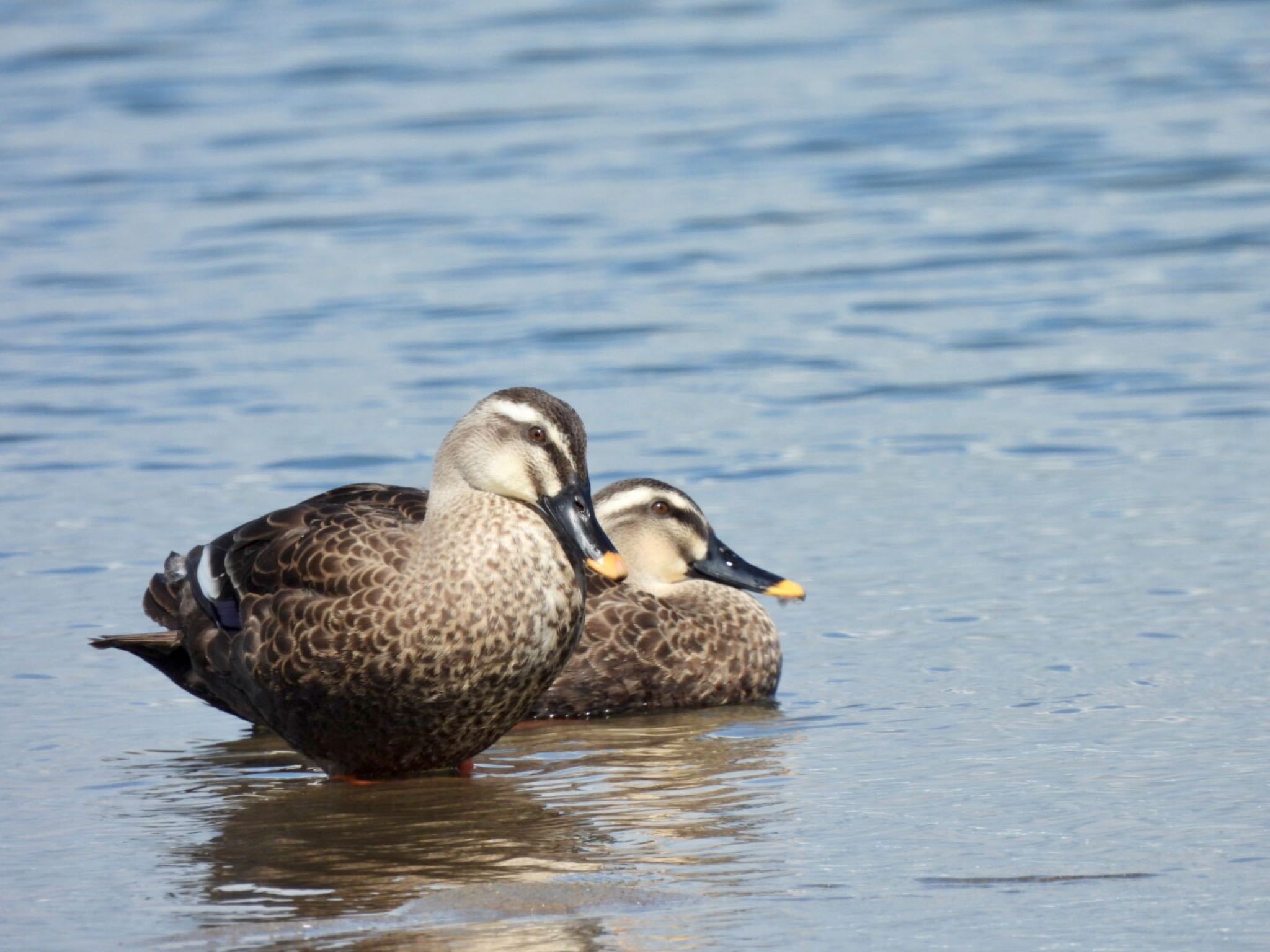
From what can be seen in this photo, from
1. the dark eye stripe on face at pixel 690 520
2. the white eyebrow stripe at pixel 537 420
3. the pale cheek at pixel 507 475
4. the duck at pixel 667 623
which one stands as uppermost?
the white eyebrow stripe at pixel 537 420

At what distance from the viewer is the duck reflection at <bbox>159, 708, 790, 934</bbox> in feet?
19.3

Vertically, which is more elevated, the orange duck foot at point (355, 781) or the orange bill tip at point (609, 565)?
the orange bill tip at point (609, 565)

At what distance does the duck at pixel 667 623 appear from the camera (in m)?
8.23

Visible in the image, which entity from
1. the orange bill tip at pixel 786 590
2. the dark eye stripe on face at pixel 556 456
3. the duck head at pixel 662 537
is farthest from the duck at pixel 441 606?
the duck head at pixel 662 537

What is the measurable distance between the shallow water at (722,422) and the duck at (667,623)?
0.71ft

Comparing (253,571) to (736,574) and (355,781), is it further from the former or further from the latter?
(736,574)

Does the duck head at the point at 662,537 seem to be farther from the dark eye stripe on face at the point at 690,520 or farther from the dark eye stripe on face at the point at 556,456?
the dark eye stripe on face at the point at 556,456

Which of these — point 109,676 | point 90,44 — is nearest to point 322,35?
point 90,44

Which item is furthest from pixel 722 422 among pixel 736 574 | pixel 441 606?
pixel 441 606

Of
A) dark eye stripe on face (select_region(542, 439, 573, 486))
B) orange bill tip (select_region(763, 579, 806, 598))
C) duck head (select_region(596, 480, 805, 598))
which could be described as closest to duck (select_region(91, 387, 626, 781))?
dark eye stripe on face (select_region(542, 439, 573, 486))

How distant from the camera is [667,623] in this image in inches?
339

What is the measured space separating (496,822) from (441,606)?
64 centimetres

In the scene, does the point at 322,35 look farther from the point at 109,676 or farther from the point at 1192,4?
the point at 109,676

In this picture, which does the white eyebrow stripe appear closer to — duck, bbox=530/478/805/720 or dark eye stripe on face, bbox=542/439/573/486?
dark eye stripe on face, bbox=542/439/573/486
